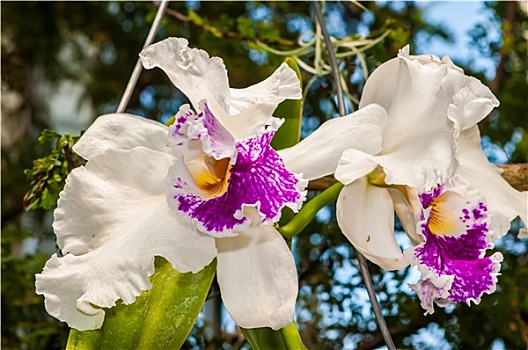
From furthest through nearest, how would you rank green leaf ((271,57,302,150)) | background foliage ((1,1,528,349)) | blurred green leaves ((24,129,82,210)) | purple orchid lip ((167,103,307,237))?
1. background foliage ((1,1,528,349))
2. blurred green leaves ((24,129,82,210))
3. green leaf ((271,57,302,150))
4. purple orchid lip ((167,103,307,237))

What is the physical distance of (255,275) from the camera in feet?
1.65

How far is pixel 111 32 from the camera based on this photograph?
159 cm

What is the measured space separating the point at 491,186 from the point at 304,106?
605mm

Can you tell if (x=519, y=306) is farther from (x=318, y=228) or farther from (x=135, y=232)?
(x=135, y=232)

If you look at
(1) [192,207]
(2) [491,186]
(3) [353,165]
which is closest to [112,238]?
(1) [192,207]

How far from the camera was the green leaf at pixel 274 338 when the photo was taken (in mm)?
539

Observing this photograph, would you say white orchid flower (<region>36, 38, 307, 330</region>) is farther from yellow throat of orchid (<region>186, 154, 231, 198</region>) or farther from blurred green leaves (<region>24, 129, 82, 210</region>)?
blurred green leaves (<region>24, 129, 82, 210</region>)

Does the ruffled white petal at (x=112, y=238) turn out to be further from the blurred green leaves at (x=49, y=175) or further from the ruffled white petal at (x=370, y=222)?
the blurred green leaves at (x=49, y=175)

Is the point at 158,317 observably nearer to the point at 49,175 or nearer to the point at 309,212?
the point at 309,212

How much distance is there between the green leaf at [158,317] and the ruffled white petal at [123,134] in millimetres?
85

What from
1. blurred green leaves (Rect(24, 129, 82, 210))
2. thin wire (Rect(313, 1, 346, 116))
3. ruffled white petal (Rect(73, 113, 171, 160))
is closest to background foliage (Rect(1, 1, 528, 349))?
blurred green leaves (Rect(24, 129, 82, 210))

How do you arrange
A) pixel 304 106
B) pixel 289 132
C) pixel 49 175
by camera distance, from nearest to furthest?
pixel 289 132
pixel 49 175
pixel 304 106

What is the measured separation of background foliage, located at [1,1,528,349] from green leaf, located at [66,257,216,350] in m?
0.19

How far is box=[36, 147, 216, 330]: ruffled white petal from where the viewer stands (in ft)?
1.55
